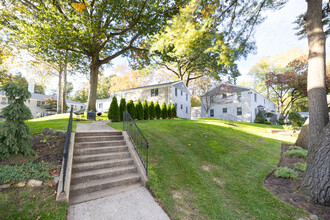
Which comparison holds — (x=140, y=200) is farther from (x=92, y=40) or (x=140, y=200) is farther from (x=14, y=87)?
(x=92, y=40)

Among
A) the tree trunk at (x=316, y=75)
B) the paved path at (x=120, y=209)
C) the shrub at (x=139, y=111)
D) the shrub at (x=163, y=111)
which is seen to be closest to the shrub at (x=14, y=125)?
the paved path at (x=120, y=209)

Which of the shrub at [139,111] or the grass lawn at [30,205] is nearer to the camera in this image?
the grass lawn at [30,205]

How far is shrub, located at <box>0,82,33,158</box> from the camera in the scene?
3365mm

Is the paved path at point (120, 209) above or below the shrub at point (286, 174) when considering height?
below

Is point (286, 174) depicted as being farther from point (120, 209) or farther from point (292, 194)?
point (120, 209)

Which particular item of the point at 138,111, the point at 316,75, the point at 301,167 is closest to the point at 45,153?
the point at 316,75

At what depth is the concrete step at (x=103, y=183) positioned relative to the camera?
3.08 meters

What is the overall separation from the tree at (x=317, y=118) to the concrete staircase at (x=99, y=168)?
4.00 meters

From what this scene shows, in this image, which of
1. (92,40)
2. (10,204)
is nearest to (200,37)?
(10,204)

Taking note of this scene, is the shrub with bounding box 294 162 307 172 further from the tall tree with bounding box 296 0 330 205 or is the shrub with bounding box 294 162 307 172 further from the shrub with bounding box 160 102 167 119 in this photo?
the shrub with bounding box 160 102 167 119

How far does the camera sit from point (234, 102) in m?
21.7

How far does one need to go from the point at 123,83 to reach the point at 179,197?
29251 mm

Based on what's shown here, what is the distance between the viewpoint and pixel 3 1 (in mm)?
9211

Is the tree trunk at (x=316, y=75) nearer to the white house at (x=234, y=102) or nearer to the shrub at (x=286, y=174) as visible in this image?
the shrub at (x=286, y=174)
